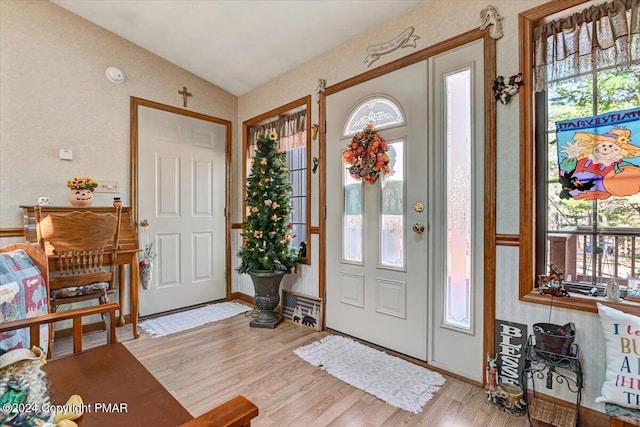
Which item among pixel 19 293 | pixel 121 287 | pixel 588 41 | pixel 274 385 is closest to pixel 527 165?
pixel 588 41

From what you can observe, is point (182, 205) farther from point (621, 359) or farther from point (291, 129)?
point (621, 359)

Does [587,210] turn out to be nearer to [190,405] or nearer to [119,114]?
[190,405]

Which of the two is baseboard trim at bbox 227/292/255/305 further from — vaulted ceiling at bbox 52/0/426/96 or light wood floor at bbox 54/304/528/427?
vaulted ceiling at bbox 52/0/426/96

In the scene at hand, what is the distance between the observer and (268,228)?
306 centimetres

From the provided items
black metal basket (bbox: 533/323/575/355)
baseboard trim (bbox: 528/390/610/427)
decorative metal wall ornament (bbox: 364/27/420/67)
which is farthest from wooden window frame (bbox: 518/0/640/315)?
decorative metal wall ornament (bbox: 364/27/420/67)

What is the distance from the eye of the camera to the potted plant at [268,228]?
3.02 m

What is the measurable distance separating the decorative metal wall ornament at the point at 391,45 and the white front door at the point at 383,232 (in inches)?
7.2

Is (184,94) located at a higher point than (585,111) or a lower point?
higher

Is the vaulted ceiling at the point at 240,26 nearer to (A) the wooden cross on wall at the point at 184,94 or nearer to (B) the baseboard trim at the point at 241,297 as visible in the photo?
(A) the wooden cross on wall at the point at 184,94

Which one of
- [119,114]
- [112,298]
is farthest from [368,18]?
[112,298]

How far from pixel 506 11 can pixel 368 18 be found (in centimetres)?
98

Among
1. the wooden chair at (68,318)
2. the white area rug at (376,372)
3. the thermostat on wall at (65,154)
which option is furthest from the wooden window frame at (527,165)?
the thermostat on wall at (65,154)

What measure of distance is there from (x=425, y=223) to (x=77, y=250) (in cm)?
266

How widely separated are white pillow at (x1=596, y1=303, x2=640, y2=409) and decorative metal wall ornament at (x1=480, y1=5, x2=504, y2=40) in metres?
1.65
